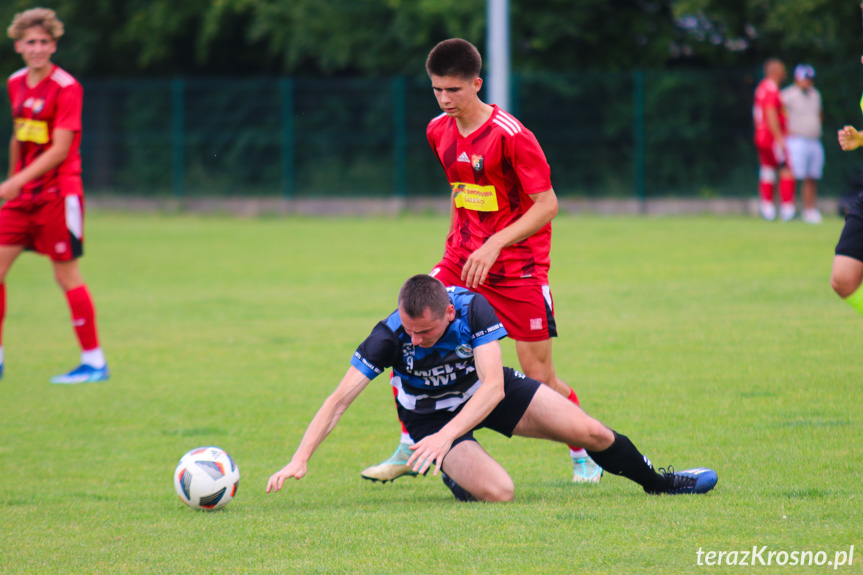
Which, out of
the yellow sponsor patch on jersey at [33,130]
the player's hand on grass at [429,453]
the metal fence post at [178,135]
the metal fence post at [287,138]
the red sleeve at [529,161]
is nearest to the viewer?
the player's hand on grass at [429,453]

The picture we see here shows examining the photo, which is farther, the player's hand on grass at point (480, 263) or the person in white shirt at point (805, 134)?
the person in white shirt at point (805, 134)

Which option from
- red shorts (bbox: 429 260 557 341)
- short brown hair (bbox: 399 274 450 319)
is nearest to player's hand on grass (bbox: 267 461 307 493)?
short brown hair (bbox: 399 274 450 319)

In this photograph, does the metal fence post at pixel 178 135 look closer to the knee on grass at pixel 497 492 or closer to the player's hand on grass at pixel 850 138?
the player's hand on grass at pixel 850 138

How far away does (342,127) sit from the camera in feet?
79.3

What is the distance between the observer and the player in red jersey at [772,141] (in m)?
18.0

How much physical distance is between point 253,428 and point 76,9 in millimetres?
25705

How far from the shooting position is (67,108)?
25.4 ft

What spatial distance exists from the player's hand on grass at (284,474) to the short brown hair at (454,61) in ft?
6.72

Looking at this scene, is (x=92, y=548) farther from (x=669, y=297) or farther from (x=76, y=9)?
(x=76, y=9)

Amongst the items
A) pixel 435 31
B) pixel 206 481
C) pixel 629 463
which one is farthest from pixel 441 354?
pixel 435 31

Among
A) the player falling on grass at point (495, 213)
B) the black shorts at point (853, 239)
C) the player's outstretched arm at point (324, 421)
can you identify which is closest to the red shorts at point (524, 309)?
the player falling on grass at point (495, 213)

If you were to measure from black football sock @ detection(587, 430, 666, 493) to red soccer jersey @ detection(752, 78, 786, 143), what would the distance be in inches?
567

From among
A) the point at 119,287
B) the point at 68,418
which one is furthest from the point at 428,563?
the point at 119,287

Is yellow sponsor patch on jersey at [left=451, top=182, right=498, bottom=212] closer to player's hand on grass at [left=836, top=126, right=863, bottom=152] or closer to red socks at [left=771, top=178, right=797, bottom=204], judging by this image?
player's hand on grass at [left=836, top=126, right=863, bottom=152]
